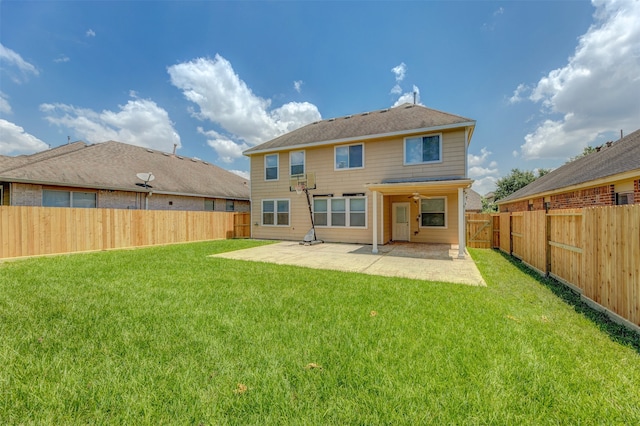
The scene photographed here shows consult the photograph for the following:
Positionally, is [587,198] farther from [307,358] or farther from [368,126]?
[307,358]

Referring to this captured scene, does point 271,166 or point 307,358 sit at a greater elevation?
point 271,166

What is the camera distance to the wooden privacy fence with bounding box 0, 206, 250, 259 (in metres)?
8.20

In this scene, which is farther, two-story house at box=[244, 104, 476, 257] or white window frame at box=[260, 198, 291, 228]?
white window frame at box=[260, 198, 291, 228]

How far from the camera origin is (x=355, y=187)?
40.3ft

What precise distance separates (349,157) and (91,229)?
37.7 feet

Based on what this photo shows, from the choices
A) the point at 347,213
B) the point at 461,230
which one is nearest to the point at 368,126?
the point at 347,213

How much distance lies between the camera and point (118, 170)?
14453 millimetres

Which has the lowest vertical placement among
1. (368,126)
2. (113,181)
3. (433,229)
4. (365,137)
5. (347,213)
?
(433,229)

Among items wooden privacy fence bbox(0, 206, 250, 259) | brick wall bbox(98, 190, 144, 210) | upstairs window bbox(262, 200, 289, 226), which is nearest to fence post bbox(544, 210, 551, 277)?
upstairs window bbox(262, 200, 289, 226)

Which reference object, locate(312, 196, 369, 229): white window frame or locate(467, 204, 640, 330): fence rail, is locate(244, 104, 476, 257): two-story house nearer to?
locate(312, 196, 369, 229): white window frame

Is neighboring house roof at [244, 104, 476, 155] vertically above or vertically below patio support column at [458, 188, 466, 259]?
above

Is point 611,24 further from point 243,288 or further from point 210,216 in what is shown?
point 210,216

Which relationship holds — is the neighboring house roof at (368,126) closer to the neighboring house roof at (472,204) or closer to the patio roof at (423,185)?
the patio roof at (423,185)

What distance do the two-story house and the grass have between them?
21.2 ft
